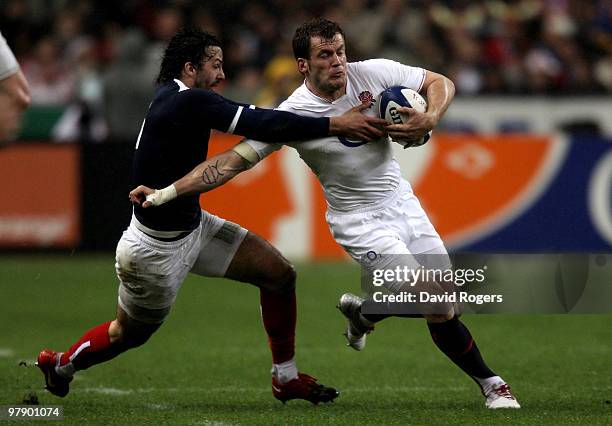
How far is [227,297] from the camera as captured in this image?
12.8 m

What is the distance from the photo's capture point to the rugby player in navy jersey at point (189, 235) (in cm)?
688

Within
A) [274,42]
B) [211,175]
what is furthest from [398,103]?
[274,42]

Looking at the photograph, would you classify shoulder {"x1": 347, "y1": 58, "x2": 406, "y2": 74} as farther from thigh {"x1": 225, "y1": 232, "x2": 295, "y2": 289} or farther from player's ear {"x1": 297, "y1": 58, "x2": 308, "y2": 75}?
thigh {"x1": 225, "y1": 232, "x2": 295, "y2": 289}

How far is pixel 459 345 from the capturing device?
6.98 metres

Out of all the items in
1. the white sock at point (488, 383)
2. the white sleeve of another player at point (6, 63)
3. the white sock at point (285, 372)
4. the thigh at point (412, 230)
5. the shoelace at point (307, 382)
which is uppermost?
the white sleeve of another player at point (6, 63)

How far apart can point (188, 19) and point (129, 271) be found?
10.9m

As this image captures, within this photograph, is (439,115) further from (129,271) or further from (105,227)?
(105,227)

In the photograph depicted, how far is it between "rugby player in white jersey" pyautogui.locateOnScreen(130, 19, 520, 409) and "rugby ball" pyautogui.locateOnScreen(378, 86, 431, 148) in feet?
0.22

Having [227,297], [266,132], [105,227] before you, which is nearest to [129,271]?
[266,132]

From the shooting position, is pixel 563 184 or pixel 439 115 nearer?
pixel 439 115

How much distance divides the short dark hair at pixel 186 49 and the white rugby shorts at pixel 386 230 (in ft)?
3.97

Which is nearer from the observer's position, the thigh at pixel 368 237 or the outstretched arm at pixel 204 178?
the outstretched arm at pixel 204 178

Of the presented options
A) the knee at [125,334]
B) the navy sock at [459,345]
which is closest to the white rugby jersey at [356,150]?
the navy sock at [459,345]

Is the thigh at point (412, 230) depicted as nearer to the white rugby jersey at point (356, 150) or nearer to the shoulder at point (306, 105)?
the white rugby jersey at point (356, 150)
